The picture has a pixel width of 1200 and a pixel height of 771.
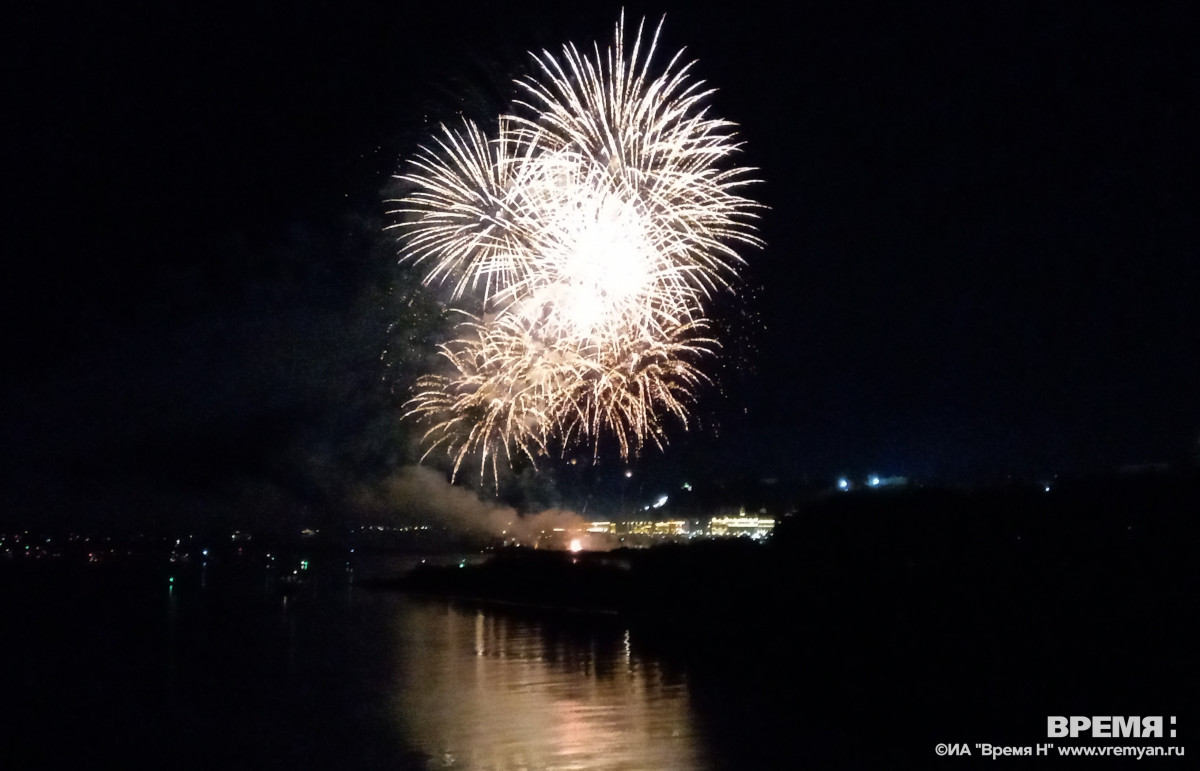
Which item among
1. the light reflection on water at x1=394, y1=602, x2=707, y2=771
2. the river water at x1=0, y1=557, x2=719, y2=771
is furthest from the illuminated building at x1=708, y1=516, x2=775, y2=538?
the light reflection on water at x1=394, y1=602, x2=707, y2=771

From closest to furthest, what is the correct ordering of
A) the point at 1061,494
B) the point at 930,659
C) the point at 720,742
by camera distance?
1. the point at 720,742
2. the point at 930,659
3. the point at 1061,494

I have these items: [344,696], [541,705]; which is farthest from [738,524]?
[541,705]

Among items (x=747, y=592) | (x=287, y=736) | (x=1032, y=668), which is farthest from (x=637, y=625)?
(x=287, y=736)

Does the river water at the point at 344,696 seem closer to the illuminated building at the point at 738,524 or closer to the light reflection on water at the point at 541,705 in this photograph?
the light reflection on water at the point at 541,705

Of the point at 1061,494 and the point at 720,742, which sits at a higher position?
the point at 1061,494

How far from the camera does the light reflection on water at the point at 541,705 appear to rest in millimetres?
8426

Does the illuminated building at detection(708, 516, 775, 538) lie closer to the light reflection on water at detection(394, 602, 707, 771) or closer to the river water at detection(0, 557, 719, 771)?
the river water at detection(0, 557, 719, 771)

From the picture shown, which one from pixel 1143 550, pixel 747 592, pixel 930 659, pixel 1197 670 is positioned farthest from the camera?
pixel 747 592

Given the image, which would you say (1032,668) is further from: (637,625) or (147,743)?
(637,625)

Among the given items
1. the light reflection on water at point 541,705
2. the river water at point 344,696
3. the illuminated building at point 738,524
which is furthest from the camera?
the illuminated building at point 738,524

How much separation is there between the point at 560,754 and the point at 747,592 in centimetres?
1227

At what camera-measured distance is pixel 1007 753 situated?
8172 millimetres

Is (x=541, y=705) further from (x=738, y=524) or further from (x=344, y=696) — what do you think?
(x=738, y=524)

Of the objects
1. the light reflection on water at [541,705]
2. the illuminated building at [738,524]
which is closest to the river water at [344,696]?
the light reflection on water at [541,705]
